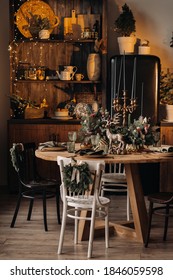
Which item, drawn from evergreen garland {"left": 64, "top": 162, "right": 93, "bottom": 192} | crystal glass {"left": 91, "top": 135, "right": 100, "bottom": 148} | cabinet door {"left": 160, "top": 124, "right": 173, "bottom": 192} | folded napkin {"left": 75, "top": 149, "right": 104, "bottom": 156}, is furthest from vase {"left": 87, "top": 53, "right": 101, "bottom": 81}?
evergreen garland {"left": 64, "top": 162, "right": 93, "bottom": 192}

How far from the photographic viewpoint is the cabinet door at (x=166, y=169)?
24.8 ft

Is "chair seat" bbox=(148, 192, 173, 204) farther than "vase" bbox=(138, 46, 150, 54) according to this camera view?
No

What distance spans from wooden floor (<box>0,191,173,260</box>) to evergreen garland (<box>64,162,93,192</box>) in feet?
1.84

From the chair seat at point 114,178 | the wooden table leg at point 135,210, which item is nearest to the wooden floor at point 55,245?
the wooden table leg at point 135,210

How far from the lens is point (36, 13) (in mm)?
7805

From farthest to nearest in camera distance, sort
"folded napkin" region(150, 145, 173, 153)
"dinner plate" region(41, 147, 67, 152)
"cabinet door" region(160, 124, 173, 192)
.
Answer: "cabinet door" region(160, 124, 173, 192), "dinner plate" region(41, 147, 67, 152), "folded napkin" region(150, 145, 173, 153)

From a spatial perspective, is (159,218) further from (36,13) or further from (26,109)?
(36,13)

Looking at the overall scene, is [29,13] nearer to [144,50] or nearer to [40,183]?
[144,50]

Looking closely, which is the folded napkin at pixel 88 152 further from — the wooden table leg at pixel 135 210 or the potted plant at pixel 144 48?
the potted plant at pixel 144 48

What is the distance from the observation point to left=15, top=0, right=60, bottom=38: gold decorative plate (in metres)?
7.80

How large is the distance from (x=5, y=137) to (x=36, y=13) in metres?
1.57

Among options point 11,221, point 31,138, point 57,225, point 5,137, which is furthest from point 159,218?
point 5,137

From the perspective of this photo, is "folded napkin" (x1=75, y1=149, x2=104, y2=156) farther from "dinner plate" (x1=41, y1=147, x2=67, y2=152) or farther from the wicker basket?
the wicker basket

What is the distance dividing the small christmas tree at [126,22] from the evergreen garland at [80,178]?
123 inches
